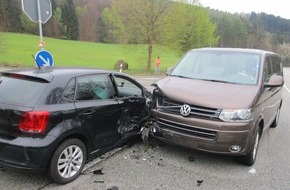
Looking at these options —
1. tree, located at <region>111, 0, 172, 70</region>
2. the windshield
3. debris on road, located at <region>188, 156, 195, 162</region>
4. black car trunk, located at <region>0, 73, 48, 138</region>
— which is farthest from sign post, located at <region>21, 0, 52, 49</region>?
tree, located at <region>111, 0, 172, 70</region>

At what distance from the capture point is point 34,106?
3850mm

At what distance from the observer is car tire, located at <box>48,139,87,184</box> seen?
4036mm

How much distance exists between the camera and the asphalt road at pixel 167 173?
425cm

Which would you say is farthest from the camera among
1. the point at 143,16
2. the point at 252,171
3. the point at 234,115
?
the point at 143,16

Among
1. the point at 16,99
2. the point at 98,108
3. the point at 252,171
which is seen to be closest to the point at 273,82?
the point at 252,171

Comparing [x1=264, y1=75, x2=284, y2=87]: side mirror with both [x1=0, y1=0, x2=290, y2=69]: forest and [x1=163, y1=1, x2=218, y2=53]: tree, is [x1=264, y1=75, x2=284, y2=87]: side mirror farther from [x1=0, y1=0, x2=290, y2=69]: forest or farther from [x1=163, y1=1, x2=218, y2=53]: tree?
[x1=163, y1=1, x2=218, y2=53]: tree

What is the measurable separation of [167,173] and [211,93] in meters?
1.49

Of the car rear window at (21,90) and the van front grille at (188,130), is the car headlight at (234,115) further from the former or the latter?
the car rear window at (21,90)

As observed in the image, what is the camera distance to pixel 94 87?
4.84 m

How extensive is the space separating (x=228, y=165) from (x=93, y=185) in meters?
2.35

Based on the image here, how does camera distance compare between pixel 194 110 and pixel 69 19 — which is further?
pixel 69 19

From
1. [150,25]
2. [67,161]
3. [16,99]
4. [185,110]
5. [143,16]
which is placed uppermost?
[143,16]

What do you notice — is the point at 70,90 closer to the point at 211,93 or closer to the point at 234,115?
the point at 211,93

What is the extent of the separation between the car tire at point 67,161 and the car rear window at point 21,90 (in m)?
0.75
